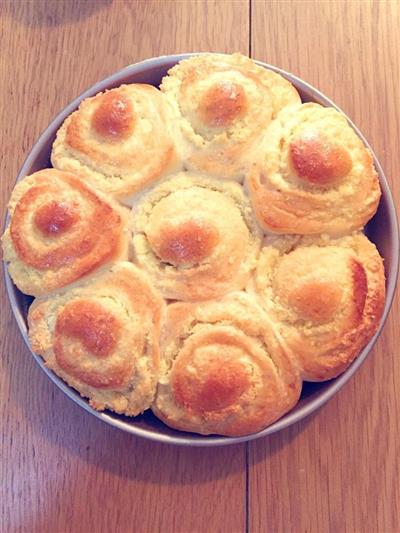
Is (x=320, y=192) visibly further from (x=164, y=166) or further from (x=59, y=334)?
(x=59, y=334)

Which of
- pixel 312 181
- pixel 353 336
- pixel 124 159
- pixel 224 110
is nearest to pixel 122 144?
pixel 124 159

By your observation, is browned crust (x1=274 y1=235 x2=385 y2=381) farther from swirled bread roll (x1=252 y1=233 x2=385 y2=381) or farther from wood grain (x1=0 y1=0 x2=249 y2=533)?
wood grain (x1=0 y1=0 x2=249 y2=533)

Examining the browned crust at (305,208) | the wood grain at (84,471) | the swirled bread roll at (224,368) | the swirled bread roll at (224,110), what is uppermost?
the swirled bread roll at (224,110)

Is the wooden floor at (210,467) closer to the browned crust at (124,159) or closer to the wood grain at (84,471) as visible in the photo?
the wood grain at (84,471)

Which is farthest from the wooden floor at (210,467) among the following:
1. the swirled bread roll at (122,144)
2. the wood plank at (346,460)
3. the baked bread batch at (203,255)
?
the swirled bread roll at (122,144)

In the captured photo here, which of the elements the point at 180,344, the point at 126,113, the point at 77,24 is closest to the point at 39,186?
the point at 126,113

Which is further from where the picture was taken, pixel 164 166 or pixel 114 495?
pixel 114 495
